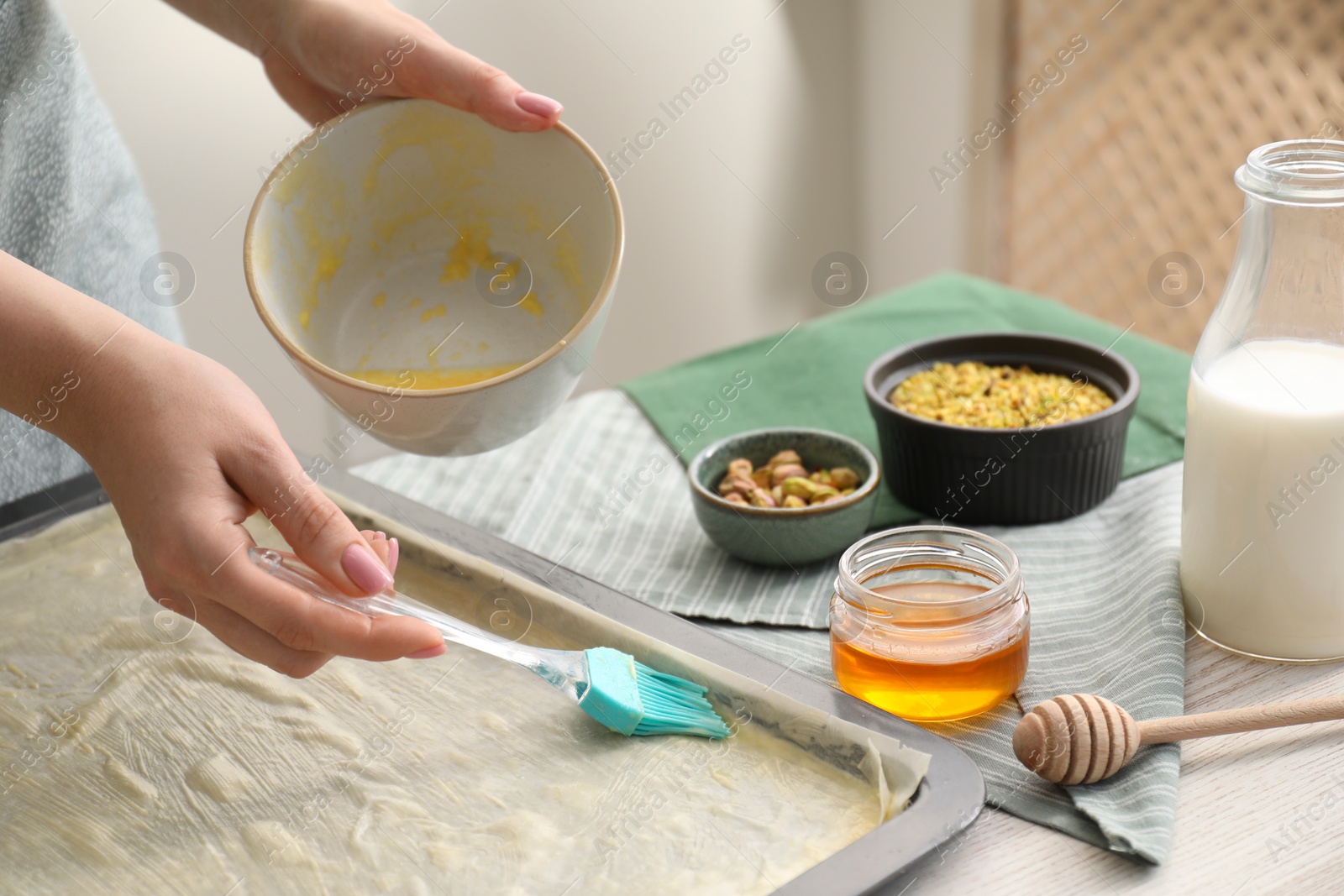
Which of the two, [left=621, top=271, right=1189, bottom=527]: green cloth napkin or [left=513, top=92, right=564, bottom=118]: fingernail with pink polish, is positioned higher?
[left=513, top=92, right=564, bottom=118]: fingernail with pink polish

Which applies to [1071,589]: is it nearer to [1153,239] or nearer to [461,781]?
[461,781]

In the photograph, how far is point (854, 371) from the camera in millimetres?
1222

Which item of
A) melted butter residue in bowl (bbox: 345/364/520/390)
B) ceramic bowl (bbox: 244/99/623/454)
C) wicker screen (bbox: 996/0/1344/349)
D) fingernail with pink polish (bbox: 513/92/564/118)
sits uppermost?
fingernail with pink polish (bbox: 513/92/564/118)

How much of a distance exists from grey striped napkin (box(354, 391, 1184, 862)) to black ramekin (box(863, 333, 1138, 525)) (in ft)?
0.07

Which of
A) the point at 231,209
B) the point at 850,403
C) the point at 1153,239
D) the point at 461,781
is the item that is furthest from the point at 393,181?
the point at 1153,239

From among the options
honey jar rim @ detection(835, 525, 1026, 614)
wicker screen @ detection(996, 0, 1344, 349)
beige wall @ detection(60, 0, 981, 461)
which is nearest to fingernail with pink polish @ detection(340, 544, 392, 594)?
honey jar rim @ detection(835, 525, 1026, 614)

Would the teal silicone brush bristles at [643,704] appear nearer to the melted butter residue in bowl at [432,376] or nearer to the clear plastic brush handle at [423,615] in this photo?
the clear plastic brush handle at [423,615]

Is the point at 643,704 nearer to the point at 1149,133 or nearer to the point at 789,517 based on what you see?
the point at 789,517

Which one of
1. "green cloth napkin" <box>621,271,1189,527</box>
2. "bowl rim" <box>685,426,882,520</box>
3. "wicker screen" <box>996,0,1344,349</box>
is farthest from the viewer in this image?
"wicker screen" <box>996,0,1344,349</box>

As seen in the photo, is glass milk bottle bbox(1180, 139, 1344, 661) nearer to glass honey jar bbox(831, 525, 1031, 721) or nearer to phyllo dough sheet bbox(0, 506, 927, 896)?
glass honey jar bbox(831, 525, 1031, 721)

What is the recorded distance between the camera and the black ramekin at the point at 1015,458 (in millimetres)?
911

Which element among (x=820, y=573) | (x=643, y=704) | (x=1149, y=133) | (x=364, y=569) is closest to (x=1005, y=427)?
(x=820, y=573)

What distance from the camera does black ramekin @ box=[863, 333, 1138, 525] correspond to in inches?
35.9

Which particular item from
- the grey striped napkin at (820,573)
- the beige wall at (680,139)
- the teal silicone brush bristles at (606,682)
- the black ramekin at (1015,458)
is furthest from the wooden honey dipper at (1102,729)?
the beige wall at (680,139)
